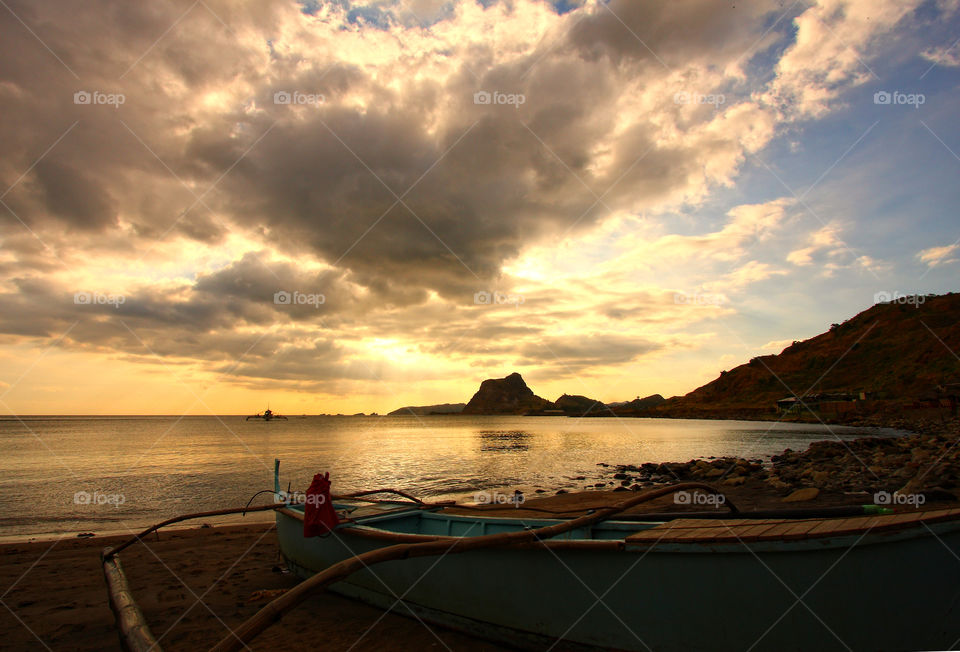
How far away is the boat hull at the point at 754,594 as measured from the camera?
422 cm

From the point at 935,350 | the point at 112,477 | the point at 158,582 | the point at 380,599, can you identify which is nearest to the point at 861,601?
the point at 380,599

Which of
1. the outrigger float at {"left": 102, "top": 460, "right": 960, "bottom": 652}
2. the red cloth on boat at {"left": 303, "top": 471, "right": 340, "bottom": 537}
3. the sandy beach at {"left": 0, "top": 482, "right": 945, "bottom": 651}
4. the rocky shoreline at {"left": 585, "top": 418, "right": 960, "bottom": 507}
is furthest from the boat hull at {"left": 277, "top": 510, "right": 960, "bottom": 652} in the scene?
the rocky shoreline at {"left": 585, "top": 418, "right": 960, "bottom": 507}

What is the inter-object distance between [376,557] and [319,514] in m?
2.73

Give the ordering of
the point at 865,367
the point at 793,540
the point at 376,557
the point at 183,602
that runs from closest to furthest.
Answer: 1. the point at 793,540
2. the point at 376,557
3. the point at 183,602
4. the point at 865,367

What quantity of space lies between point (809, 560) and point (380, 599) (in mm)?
5856

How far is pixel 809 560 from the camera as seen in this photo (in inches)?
167

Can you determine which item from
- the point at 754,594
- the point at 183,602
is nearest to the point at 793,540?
the point at 754,594

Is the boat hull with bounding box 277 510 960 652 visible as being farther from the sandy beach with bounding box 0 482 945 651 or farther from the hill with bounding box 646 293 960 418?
the hill with bounding box 646 293 960 418

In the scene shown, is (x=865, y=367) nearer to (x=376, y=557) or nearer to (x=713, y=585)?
(x=713, y=585)

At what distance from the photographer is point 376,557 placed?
517cm

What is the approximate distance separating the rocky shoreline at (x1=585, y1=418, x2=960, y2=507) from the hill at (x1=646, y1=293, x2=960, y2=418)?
38.4m

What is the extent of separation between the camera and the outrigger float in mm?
4219

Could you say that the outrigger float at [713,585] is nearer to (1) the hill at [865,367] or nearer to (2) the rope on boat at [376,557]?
(2) the rope on boat at [376,557]

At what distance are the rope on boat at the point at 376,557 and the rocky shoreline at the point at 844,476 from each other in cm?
1081
